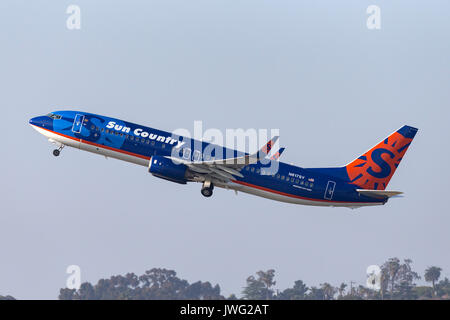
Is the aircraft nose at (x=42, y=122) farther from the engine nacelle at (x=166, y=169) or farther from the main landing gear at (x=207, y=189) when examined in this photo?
the main landing gear at (x=207, y=189)

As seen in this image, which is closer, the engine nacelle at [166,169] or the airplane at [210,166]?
the engine nacelle at [166,169]

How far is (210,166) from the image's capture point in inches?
3135

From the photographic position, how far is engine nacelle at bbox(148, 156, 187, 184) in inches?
3095

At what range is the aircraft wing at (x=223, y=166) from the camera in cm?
7594

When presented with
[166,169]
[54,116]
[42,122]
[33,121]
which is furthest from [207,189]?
[33,121]

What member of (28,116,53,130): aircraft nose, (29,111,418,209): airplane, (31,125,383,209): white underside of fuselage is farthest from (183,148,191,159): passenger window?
(28,116,53,130): aircraft nose

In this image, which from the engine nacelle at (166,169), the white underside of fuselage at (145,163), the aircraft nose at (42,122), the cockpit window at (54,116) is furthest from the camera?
the aircraft nose at (42,122)

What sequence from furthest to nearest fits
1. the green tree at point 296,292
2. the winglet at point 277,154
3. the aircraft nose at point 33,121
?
the green tree at point 296,292 → the aircraft nose at point 33,121 → the winglet at point 277,154

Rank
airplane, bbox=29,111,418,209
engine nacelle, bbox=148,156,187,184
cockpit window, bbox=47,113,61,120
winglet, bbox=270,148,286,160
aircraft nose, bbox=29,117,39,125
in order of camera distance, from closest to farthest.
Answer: engine nacelle, bbox=148,156,187,184 → airplane, bbox=29,111,418,209 → winglet, bbox=270,148,286,160 → cockpit window, bbox=47,113,61,120 → aircraft nose, bbox=29,117,39,125

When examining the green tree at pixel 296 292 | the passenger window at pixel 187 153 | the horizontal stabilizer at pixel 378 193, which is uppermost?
the passenger window at pixel 187 153

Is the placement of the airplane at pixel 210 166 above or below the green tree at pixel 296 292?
above

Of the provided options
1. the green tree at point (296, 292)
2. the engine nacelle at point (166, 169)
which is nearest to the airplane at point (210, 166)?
the engine nacelle at point (166, 169)

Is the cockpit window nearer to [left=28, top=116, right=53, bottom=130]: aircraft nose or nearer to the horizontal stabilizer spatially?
[left=28, top=116, right=53, bottom=130]: aircraft nose
